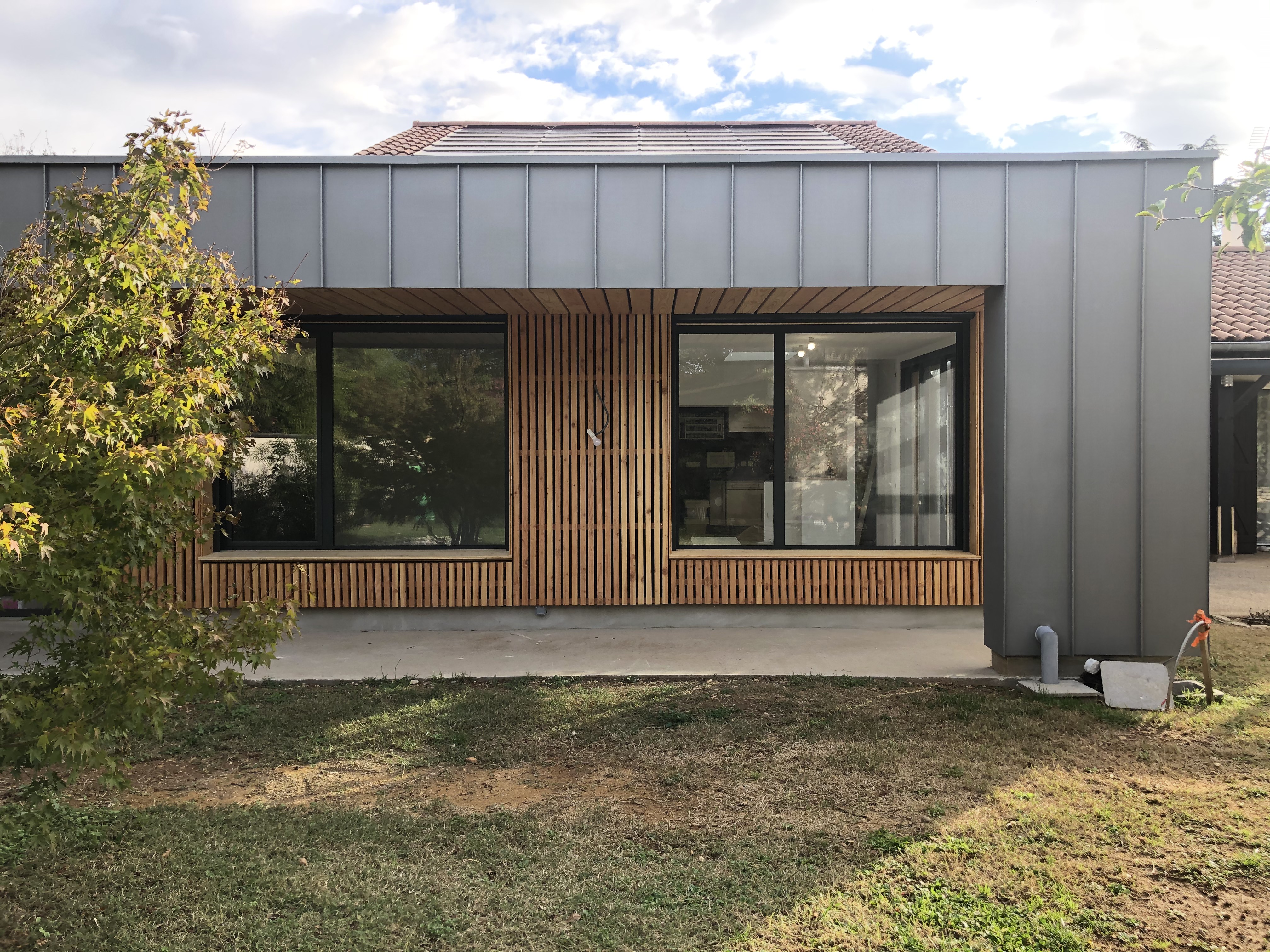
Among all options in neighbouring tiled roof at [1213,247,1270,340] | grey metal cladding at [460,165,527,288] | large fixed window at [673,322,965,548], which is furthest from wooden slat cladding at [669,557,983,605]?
neighbouring tiled roof at [1213,247,1270,340]

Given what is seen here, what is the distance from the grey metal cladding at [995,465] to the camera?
17.8 feet

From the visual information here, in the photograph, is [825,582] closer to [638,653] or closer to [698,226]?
[638,653]

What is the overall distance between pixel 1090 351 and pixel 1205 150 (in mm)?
1411

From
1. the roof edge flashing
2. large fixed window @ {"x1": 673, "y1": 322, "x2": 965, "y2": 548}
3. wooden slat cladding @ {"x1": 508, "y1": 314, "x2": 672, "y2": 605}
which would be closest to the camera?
the roof edge flashing

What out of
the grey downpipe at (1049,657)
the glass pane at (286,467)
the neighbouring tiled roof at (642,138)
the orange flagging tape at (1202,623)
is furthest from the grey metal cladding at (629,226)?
the orange flagging tape at (1202,623)

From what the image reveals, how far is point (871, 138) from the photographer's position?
1047 centimetres

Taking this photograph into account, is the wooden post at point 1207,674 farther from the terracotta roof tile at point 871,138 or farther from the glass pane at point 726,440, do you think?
the terracotta roof tile at point 871,138

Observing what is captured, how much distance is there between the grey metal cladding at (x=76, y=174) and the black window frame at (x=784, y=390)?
4.59 meters

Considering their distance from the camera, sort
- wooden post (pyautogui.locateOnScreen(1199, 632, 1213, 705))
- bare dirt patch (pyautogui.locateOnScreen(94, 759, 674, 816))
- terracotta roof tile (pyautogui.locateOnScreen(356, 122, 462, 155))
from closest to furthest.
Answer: bare dirt patch (pyautogui.locateOnScreen(94, 759, 674, 816)) → wooden post (pyautogui.locateOnScreen(1199, 632, 1213, 705)) → terracotta roof tile (pyautogui.locateOnScreen(356, 122, 462, 155))

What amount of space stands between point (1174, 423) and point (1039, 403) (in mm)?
916

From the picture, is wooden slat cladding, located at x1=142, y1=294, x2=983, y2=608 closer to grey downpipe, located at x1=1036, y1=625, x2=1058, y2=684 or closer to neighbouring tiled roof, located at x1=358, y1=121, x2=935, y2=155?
grey downpipe, located at x1=1036, y1=625, x2=1058, y2=684

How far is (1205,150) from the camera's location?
499cm

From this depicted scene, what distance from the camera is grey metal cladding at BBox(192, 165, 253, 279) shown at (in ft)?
17.6

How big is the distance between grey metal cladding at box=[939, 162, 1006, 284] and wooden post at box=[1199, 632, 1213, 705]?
2.75 metres
